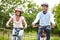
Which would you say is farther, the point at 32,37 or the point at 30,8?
the point at 30,8

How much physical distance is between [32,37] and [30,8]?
5.10 metres

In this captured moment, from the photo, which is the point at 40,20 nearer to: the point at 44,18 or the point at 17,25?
the point at 44,18

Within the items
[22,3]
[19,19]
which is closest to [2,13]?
[22,3]

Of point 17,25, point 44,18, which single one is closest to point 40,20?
point 44,18

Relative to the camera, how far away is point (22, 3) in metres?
16.9

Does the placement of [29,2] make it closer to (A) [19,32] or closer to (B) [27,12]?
(B) [27,12]

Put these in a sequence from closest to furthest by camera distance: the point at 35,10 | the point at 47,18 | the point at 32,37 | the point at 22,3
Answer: the point at 47,18, the point at 32,37, the point at 35,10, the point at 22,3

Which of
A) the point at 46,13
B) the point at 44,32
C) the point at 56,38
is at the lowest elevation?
the point at 56,38

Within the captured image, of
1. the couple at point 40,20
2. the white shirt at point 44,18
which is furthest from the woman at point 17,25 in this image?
the white shirt at point 44,18

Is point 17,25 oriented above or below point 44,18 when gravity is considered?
below

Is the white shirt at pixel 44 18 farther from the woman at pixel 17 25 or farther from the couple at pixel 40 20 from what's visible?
the woman at pixel 17 25

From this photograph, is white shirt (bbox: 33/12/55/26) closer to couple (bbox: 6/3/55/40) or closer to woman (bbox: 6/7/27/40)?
couple (bbox: 6/3/55/40)

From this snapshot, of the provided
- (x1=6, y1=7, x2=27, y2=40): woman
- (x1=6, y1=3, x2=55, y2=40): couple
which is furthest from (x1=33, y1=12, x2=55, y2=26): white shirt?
(x1=6, y1=7, x2=27, y2=40): woman

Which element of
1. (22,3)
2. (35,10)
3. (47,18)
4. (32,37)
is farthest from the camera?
(22,3)
